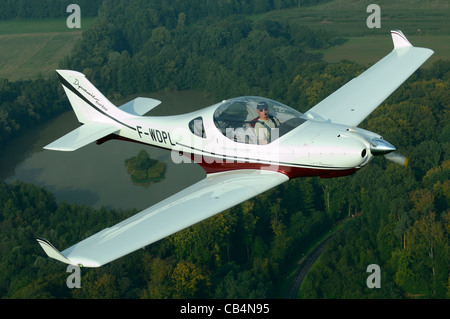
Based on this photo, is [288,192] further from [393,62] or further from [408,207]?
[393,62]

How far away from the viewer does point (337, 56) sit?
94.5 meters

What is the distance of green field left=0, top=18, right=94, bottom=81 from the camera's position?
9381 cm

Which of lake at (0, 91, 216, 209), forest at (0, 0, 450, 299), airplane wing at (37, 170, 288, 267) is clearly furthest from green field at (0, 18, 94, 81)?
airplane wing at (37, 170, 288, 267)

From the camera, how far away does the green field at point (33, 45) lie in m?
93.8

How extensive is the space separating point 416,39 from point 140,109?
74391 millimetres

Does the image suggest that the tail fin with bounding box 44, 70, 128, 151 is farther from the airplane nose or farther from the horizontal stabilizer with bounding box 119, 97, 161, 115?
the airplane nose

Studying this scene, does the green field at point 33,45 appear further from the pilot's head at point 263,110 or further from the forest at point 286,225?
the pilot's head at point 263,110

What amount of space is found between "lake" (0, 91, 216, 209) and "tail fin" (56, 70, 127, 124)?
2871 cm

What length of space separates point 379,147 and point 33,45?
95.3m

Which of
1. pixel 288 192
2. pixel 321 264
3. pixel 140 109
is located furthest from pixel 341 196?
pixel 140 109

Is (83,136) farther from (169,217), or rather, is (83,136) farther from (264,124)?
(264,124)

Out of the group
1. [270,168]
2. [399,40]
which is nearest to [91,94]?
[270,168]

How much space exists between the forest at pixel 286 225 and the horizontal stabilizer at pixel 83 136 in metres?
15.9

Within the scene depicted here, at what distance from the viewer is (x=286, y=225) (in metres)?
50.4
